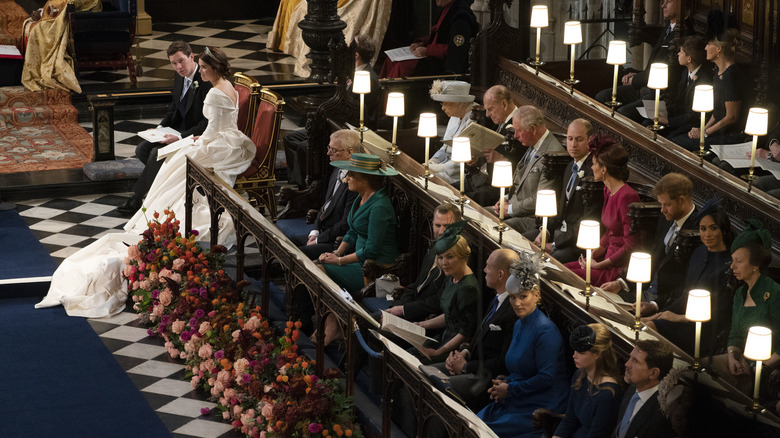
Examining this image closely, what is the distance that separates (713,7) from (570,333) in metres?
5.70

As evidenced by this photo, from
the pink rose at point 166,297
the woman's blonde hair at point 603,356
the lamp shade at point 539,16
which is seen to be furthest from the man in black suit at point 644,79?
the woman's blonde hair at point 603,356

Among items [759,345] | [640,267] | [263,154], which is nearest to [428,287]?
[640,267]

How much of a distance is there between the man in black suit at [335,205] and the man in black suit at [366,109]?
4.76 feet

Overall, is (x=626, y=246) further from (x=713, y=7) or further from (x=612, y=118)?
(x=713, y=7)

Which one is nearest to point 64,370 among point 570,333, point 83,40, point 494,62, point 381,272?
point 381,272

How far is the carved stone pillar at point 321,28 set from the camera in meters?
11.5

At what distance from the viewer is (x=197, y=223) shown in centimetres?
920

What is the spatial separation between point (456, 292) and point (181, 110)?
4.53 m

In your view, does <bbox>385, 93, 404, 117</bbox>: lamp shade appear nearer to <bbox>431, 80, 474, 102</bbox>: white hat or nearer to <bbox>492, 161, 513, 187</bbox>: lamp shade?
<bbox>431, 80, 474, 102</bbox>: white hat

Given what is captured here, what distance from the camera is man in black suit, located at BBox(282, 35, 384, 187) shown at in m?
9.96

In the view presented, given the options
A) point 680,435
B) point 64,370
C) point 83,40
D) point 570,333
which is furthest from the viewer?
point 83,40

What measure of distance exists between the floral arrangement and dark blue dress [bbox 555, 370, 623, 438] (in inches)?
47.4

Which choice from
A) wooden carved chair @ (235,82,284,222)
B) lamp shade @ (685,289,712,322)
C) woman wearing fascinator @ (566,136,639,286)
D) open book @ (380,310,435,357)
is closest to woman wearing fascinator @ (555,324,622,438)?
lamp shade @ (685,289,712,322)

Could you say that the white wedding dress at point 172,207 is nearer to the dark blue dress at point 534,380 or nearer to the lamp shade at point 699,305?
the dark blue dress at point 534,380
